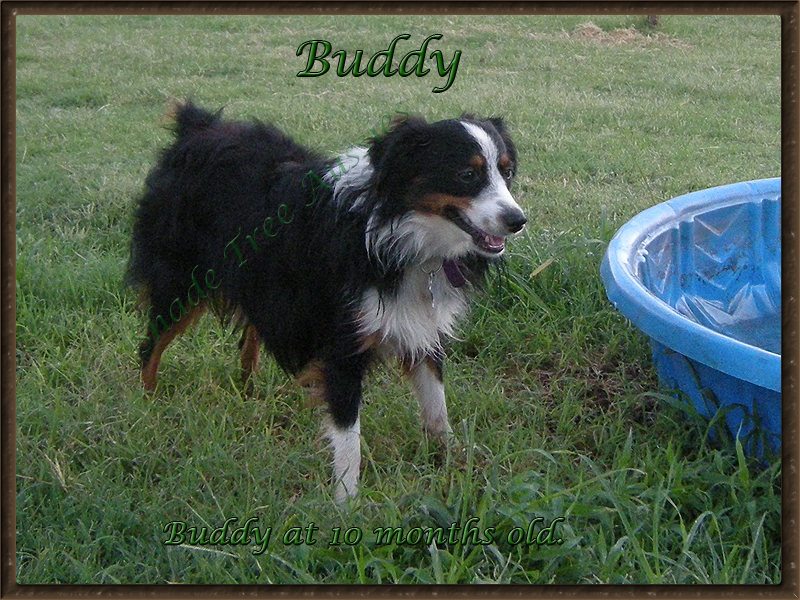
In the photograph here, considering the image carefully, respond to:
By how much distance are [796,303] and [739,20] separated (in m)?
6.43

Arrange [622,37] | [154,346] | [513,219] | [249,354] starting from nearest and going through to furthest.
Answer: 1. [513,219]
2. [154,346]
3. [249,354]
4. [622,37]

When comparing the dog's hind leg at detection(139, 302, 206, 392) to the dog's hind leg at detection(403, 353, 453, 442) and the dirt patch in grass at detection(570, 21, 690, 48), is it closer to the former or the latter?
the dog's hind leg at detection(403, 353, 453, 442)

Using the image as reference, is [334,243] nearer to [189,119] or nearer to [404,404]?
[404,404]

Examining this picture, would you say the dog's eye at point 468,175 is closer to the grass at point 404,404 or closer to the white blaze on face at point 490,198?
the white blaze on face at point 490,198

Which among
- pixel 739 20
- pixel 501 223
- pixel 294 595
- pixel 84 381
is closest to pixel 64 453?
pixel 84 381

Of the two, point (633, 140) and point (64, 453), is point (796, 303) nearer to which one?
point (64, 453)

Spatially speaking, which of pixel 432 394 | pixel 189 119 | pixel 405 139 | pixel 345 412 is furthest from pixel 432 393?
pixel 189 119

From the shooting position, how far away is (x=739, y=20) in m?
8.03

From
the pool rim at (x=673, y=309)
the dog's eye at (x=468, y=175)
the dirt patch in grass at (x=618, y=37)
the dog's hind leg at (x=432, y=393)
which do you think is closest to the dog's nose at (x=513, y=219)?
the dog's eye at (x=468, y=175)

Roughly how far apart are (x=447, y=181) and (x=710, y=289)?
190 centimetres

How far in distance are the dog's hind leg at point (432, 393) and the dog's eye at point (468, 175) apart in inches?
30.0

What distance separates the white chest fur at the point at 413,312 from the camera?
9.05ft

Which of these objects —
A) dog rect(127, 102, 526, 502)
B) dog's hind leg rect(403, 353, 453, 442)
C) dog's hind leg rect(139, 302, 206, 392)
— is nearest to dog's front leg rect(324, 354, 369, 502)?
dog rect(127, 102, 526, 502)

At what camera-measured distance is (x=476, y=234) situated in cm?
262
